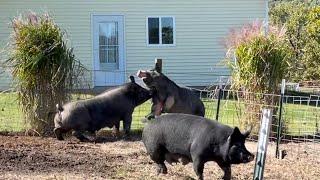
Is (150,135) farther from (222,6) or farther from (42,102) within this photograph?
(222,6)

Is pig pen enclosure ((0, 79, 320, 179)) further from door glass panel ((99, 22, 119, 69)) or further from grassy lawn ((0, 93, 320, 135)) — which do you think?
door glass panel ((99, 22, 119, 69))

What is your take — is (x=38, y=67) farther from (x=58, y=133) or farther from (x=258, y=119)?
(x=258, y=119)

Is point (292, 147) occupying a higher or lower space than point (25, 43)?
lower

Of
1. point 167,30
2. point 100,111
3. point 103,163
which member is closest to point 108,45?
point 167,30

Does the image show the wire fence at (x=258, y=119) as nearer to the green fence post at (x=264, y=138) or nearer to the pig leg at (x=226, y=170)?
the pig leg at (x=226, y=170)

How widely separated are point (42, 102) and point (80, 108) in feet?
3.19

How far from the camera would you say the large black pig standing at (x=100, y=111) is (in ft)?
35.3

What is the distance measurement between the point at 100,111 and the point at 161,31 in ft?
41.3

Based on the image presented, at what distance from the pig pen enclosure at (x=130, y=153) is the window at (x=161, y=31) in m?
10.3

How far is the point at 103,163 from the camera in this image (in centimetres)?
859

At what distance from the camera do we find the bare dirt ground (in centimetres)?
783

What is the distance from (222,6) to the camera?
23438 millimetres

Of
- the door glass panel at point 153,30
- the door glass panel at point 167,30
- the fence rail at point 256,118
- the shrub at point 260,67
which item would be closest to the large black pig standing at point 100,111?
the fence rail at point 256,118

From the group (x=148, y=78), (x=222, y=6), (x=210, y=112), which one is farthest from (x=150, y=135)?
(x=222, y=6)
